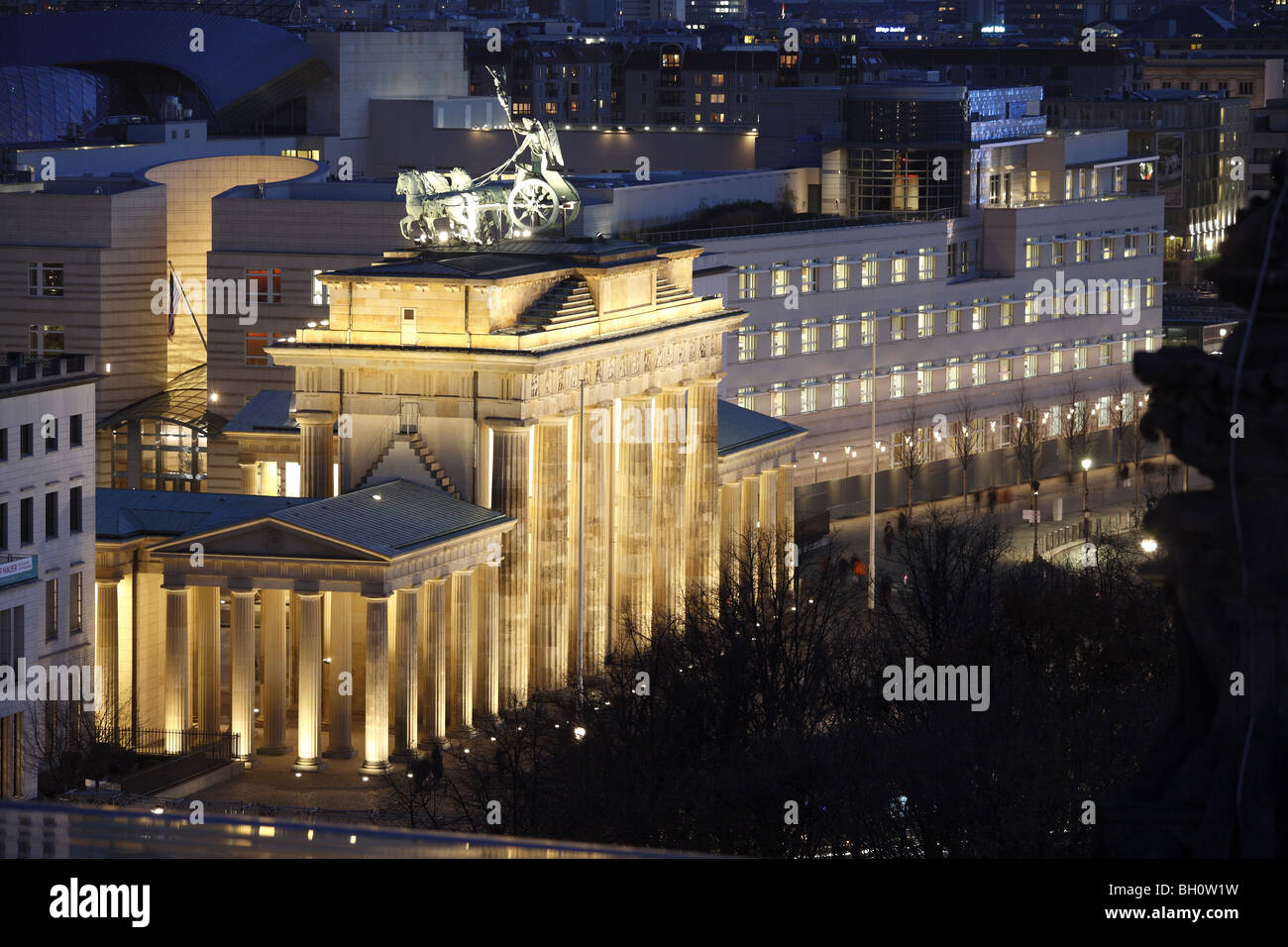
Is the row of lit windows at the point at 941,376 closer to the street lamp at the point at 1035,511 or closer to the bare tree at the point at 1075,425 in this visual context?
the bare tree at the point at 1075,425

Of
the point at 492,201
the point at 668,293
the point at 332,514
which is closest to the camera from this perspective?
the point at 332,514

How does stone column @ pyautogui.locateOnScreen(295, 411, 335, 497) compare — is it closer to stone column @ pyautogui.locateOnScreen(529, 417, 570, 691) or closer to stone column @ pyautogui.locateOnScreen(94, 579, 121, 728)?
stone column @ pyautogui.locateOnScreen(529, 417, 570, 691)

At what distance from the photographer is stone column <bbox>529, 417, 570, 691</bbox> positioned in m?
83.3

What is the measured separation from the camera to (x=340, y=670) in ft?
246

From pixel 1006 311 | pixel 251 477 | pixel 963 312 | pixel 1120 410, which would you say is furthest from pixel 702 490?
pixel 1120 410

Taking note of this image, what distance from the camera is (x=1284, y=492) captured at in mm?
17547

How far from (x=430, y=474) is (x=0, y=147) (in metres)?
73.7

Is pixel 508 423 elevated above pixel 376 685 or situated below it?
above

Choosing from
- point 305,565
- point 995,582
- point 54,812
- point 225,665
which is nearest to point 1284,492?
point 54,812

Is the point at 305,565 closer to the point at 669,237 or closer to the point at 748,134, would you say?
the point at 669,237

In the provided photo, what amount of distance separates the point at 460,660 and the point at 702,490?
17.9m

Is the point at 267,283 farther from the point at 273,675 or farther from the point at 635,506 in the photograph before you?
the point at 273,675

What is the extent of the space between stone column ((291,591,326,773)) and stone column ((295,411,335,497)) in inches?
341

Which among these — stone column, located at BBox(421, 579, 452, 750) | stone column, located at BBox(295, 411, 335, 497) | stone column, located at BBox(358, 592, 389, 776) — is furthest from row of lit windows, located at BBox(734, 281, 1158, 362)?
stone column, located at BBox(358, 592, 389, 776)
